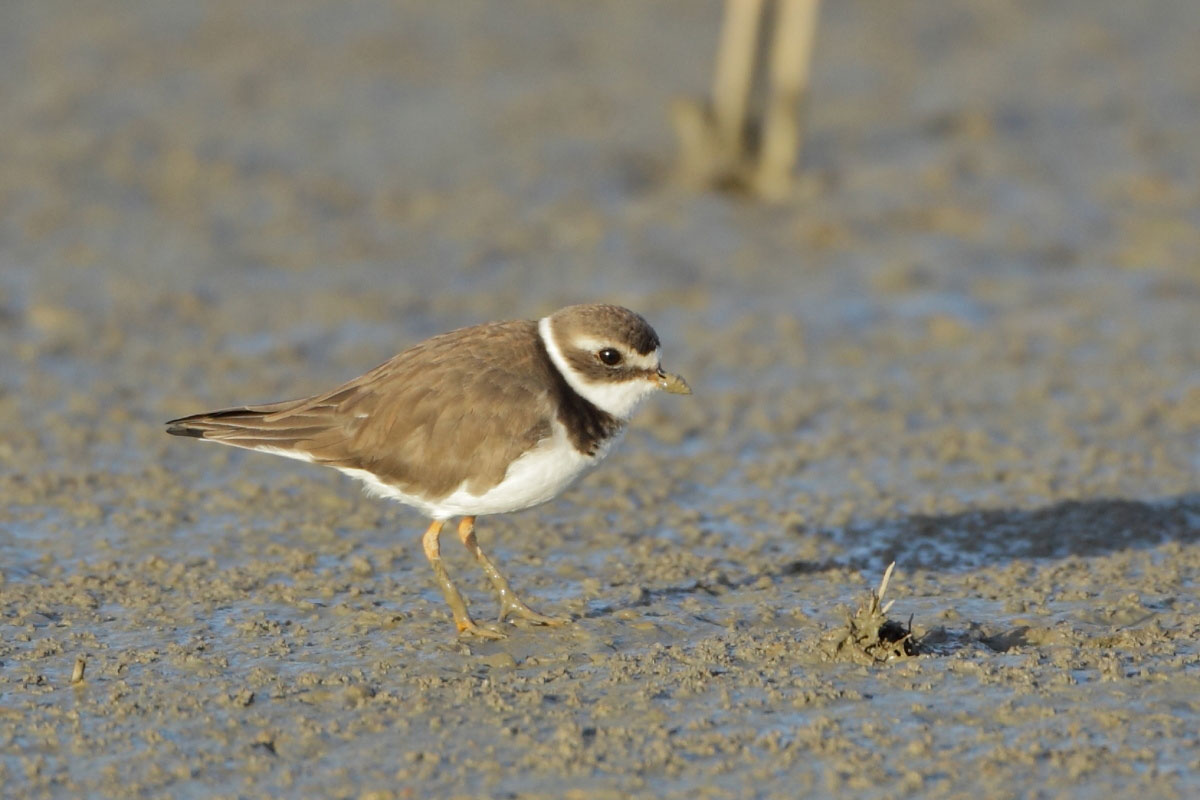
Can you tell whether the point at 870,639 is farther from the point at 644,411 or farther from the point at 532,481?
the point at 644,411

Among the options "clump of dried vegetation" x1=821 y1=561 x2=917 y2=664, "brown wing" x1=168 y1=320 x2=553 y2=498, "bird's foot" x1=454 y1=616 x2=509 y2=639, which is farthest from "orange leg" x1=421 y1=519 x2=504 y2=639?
"clump of dried vegetation" x1=821 y1=561 x2=917 y2=664

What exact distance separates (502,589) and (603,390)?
96 cm

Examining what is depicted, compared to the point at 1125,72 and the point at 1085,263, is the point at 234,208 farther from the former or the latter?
the point at 1125,72

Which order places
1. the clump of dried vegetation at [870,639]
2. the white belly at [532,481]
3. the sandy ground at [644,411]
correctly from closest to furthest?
the sandy ground at [644,411] < the clump of dried vegetation at [870,639] < the white belly at [532,481]

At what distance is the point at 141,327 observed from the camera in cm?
1055

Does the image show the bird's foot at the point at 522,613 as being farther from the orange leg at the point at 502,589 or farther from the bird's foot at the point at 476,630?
the bird's foot at the point at 476,630

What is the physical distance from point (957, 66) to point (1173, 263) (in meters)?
4.61

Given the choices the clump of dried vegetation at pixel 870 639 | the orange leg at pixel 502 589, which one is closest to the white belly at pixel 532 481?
the orange leg at pixel 502 589

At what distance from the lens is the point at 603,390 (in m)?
6.79

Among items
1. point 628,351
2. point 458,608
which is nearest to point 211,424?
point 458,608

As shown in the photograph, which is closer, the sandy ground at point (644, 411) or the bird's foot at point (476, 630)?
the sandy ground at point (644, 411)

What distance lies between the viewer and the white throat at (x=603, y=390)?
6789mm

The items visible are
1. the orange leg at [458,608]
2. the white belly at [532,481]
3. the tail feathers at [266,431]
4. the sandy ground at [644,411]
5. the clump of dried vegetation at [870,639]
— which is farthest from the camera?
the tail feathers at [266,431]

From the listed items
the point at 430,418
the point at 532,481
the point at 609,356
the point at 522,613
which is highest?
the point at 609,356
